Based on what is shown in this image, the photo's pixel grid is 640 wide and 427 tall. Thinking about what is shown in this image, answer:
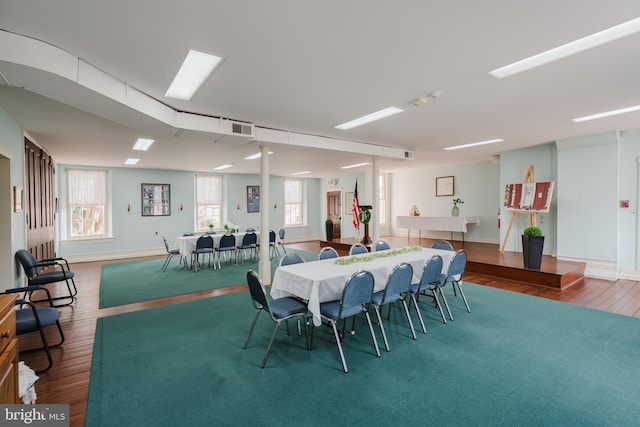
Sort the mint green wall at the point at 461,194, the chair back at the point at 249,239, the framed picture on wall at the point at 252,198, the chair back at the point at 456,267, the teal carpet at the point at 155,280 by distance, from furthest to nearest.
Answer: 1. the framed picture on wall at the point at 252,198
2. the mint green wall at the point at 461,194
3. the chair back at the point at 249,239
4. the teal carpet at the point at 155,280
5. the chair back at the point at 456,267

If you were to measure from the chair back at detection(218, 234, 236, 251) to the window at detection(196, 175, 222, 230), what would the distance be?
3.19 m

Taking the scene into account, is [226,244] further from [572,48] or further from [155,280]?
[572,48]

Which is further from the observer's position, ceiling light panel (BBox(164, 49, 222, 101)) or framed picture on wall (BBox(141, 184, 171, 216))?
framed picture on wall (BBox(141, 184, 171, 216))

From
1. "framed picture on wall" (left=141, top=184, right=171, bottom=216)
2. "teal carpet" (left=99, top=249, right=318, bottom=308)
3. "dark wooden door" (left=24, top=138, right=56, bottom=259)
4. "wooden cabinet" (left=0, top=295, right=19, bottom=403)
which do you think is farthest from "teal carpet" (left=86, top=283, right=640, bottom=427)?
"framed picture on wall" (left=141, top=184, right=171, bottom=216)

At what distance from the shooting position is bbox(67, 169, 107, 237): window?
8.52 metres

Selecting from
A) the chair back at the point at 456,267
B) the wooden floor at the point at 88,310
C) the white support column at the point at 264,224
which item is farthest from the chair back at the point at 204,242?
the chair back at the point at 456,267

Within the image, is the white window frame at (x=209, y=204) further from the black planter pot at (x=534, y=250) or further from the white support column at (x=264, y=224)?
the black planter pot at (x=534, y=250)

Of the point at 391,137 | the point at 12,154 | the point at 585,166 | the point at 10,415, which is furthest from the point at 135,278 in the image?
the point at 585,166

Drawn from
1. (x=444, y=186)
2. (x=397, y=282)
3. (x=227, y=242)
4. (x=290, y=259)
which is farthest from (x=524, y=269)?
(x=227, y=242)

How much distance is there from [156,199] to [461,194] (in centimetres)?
989

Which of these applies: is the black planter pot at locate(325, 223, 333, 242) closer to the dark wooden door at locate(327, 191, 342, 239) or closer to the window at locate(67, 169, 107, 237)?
the dark wooden door at locate(327, 191, 342, 239)

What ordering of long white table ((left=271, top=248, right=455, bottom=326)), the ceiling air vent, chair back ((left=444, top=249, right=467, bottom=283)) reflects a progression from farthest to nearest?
the ceiling air vent < chair back ((left=444, top=249, right=467, bottom=283)) < long white table ((left=271, top=248, right=455, bottom=326))

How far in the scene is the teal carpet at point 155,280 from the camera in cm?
519

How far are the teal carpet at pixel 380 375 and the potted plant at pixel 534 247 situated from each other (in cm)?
176
